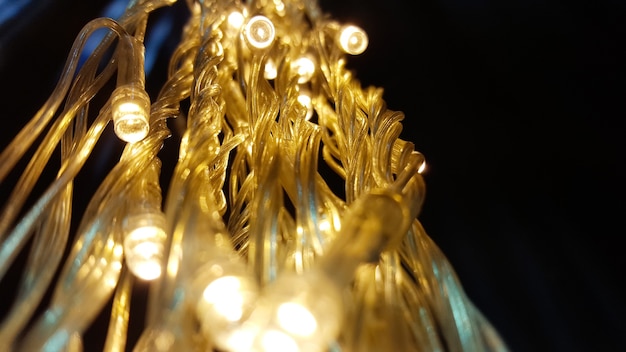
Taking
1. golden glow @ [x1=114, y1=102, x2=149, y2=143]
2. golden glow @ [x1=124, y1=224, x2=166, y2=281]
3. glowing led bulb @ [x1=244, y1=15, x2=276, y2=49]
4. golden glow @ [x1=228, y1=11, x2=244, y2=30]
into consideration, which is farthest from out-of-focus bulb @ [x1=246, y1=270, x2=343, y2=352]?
golden glow @ [x1=228, y1=11, x2=244, y2=30]

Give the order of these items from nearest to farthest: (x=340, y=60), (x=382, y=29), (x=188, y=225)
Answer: (x=188, y=225) < (x=340, y=60) < (x=382, y=29)

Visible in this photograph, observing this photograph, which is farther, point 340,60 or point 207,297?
point 340,60

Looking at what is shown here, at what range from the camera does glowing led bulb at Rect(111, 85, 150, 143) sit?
0.58m

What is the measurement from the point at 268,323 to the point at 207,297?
6cm

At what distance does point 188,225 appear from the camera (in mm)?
483

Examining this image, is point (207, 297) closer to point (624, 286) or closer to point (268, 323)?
point (268, 323)

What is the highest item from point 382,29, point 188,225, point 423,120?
point 382,29

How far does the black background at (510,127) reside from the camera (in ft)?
3.66

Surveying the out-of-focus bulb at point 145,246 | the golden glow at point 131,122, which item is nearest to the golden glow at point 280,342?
the out-of-focus bulb at point 145,246

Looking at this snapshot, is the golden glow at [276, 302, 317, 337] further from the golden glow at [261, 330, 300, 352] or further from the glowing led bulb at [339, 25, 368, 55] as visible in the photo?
the glowing led bulb at [339, 25, 368, 55]

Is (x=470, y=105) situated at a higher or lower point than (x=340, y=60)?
higher

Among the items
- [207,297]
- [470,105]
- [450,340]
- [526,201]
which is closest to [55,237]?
[207,297]

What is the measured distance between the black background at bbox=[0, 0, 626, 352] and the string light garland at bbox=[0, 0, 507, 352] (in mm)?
424

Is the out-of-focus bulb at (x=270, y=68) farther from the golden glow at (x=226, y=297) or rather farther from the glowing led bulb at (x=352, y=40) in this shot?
the golden glow at (x=226, y=297)
